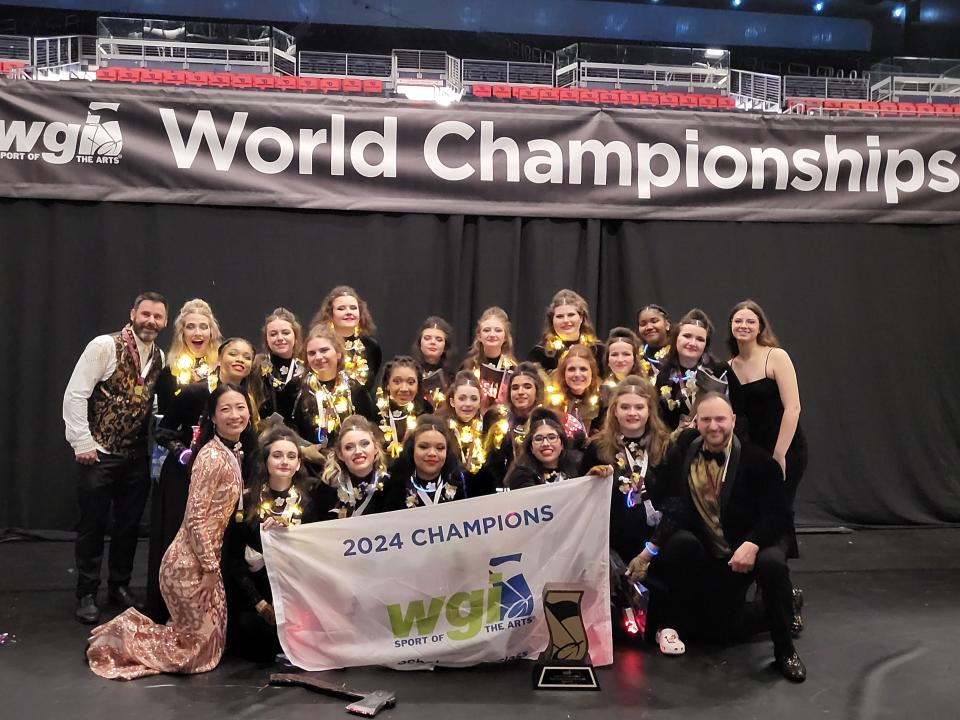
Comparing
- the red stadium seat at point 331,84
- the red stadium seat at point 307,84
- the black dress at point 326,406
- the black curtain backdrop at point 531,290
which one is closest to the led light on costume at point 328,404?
the black dress at point 326,406

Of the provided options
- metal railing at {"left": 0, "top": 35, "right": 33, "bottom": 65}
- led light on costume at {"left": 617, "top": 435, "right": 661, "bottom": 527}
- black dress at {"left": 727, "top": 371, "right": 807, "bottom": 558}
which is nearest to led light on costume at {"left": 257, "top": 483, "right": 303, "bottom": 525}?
Result: led light on costume at {"left": 617, "top": 435, "right": 661, "bottom": 527}

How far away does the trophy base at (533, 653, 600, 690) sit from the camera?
3146 millimetres

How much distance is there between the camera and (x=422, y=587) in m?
3.32

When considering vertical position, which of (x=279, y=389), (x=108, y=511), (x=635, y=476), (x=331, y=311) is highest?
(x=331, y=311)

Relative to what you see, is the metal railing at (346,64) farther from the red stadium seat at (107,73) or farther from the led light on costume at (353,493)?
the led light on costume at (353,493)

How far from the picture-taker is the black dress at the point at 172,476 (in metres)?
3.67

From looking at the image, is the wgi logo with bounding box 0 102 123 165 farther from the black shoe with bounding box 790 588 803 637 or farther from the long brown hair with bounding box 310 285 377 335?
the black shoe with bounding box 790 588 803 637

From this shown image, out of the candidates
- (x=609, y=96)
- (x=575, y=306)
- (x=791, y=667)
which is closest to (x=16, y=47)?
(x=609, y=96)

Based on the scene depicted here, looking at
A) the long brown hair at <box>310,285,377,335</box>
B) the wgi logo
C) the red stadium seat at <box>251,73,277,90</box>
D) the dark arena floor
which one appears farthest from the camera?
the red stadium seat at <box>251,73,277,90</box>

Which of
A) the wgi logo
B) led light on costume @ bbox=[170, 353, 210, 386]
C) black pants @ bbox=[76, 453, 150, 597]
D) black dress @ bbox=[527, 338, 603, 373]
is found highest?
the wgi logo

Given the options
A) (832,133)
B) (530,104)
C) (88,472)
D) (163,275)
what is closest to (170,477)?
(88,472)

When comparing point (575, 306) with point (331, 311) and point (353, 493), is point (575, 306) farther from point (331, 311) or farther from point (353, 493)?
point (353, 493)

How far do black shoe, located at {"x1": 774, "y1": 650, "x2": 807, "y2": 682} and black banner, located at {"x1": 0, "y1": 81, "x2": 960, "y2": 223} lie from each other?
3015 millimetres

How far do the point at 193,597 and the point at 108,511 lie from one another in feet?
3.35
